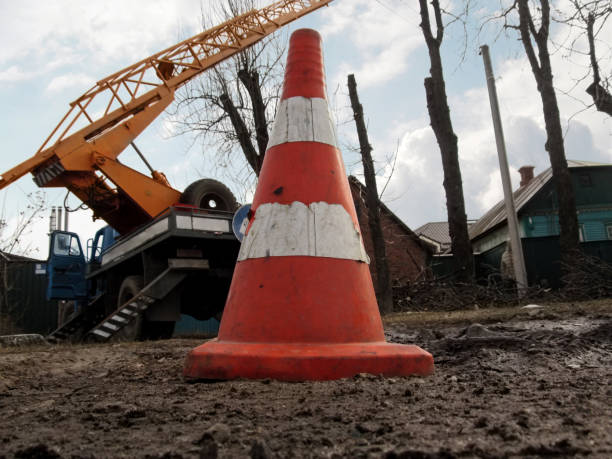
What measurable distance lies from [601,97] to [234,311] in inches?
449

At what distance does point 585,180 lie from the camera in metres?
23.6

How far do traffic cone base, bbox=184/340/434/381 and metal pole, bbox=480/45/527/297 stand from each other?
8.77 m

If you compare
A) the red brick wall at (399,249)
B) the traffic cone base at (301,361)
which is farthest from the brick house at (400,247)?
the traffic cone base at (301,361)

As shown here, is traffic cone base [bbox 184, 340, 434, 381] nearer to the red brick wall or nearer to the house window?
the red brick wall

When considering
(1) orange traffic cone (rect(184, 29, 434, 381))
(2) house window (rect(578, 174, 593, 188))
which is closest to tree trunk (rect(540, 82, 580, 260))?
(1) orange traffic cone (rect(184, 29, 434, 381))

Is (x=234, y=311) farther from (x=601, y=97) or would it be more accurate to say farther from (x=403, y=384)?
(x=601, y=97)

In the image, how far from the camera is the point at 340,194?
348 cm

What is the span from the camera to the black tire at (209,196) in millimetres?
10555

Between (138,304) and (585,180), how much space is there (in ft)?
70.9

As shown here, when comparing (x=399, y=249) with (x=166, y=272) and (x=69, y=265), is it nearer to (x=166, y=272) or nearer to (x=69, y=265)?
(x=69, y=265)

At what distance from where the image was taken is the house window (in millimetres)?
23594

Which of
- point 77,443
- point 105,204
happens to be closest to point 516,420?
point 77,443

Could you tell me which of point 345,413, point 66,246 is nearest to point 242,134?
point 66,246

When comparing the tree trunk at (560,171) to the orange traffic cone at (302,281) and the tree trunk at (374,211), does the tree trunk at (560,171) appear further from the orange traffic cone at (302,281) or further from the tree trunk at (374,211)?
the orange traffic cone at (302,281)
